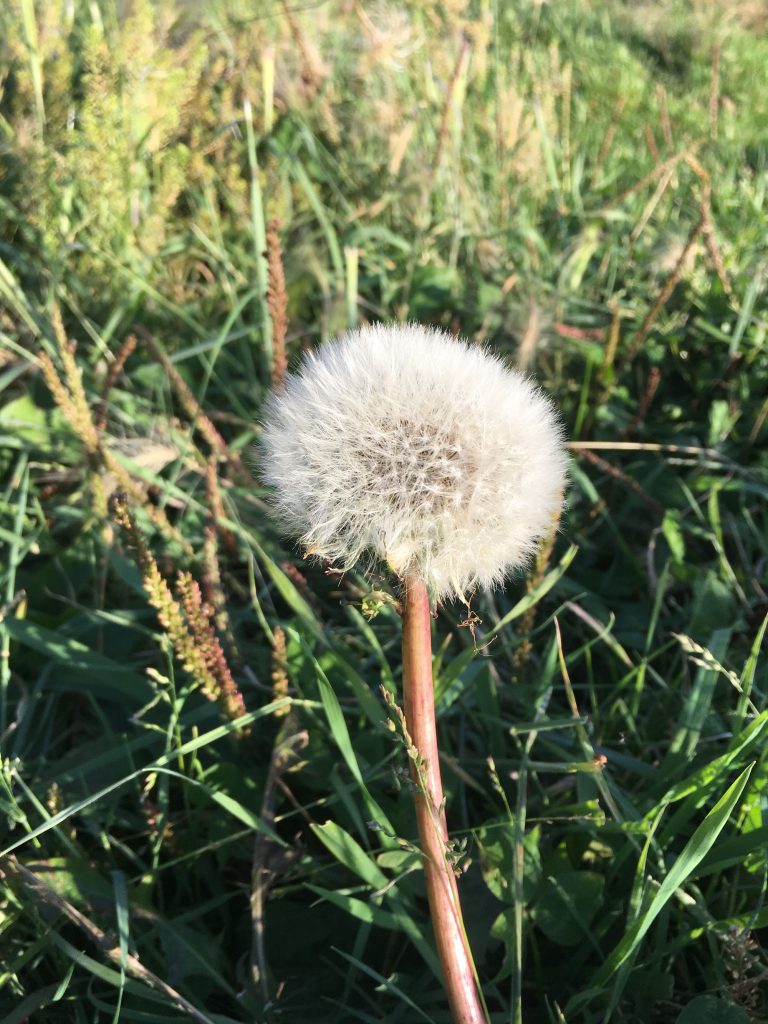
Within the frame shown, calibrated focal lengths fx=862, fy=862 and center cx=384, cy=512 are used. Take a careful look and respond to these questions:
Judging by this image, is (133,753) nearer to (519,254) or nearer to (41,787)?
(41,787)

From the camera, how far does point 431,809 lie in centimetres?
105

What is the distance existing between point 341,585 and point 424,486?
1117 mm

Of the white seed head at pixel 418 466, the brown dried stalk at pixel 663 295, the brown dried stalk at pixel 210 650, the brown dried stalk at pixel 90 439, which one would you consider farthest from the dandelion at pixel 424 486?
the brown dried stalk at pixel 663 295

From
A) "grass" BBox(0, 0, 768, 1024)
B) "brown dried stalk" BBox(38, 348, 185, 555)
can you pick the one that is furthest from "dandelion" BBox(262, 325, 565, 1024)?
"brown dried stalk" BBox(38, 348, 185, 555)

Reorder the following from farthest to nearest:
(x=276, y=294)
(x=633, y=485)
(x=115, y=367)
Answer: (x=633, y=485)
(x=115, y=367)
(x=276, y=294)

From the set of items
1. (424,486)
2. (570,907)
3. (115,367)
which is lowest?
(570,907)

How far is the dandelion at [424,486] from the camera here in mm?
1013

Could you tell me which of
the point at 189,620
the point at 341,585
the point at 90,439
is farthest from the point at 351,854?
the point at 90,439

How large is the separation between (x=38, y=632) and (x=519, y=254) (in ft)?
6.19

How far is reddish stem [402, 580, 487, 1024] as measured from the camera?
101cm

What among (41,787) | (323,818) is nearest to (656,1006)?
(323,818)

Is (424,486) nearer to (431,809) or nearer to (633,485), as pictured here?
(431,809)

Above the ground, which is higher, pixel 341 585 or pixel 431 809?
pixel 431 809

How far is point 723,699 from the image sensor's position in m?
1.75
